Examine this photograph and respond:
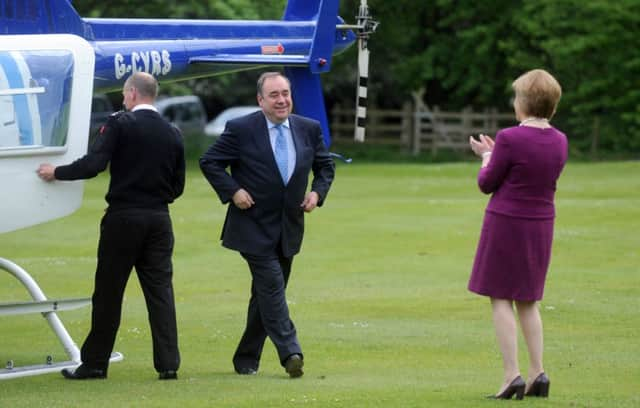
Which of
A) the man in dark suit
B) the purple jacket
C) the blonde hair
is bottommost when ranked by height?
the man in dark suit

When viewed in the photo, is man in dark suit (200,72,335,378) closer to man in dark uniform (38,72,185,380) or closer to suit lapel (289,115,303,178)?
suit lapel (289,115,303,178)

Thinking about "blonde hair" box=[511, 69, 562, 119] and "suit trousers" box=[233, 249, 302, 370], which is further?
"suit trousers" box=[233, 249, 302, 370]

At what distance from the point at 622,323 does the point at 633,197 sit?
1444cm

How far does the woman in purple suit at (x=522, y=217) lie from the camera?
7.39 meters

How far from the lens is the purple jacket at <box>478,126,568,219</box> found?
7.38m

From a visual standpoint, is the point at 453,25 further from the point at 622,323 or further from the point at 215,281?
the point at 622,323

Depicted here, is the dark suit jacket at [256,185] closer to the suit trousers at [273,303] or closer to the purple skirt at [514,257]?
the suit trousers at [273,303]

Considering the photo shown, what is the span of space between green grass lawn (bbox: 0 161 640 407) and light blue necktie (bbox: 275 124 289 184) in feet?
4.48

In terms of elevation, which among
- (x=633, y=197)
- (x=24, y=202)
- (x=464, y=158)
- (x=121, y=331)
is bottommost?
(x=464, y=158)

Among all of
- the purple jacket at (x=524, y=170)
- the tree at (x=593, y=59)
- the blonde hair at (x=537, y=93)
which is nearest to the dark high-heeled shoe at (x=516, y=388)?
the purple jacket at (x=524, y=170)

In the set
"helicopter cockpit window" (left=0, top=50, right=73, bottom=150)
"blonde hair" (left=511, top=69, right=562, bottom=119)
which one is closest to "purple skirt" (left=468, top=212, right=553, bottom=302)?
"blonde hair" (left=511, top=69, right=562, bottom=119)

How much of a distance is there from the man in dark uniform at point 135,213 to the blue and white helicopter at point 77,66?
0.79 ft

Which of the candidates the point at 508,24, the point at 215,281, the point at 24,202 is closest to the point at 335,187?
the point at 215,281

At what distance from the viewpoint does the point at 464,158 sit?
4525 cm
